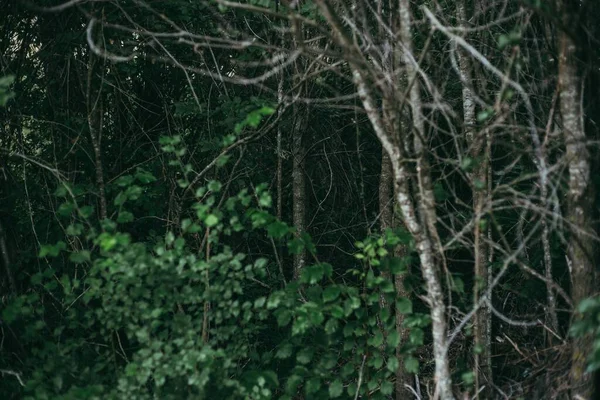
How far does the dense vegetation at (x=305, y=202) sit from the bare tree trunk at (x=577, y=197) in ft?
0.04

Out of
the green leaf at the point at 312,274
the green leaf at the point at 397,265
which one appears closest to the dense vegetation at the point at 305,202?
the green leaf at the point at 312,274

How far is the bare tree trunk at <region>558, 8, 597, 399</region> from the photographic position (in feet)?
14.2

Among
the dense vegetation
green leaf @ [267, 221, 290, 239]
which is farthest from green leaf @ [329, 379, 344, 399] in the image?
green leaf @ [267, 221, 290, 239]

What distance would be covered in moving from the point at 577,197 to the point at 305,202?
3270 millimetres

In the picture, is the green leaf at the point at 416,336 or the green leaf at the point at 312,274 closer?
the green leaf at the point at 416,336

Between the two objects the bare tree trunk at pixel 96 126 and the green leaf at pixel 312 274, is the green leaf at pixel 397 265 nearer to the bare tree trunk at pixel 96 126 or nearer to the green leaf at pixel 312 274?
the green leaf at pixel 312 274

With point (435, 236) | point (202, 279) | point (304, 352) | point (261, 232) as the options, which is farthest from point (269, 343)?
point (435, 236)

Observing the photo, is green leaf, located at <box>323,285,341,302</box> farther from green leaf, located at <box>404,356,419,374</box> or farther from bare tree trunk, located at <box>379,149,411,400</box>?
bare tree trunk, located at <box>379,149,411,400</box>

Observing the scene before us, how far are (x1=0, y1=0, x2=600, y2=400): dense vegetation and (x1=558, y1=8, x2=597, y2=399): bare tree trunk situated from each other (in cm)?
1

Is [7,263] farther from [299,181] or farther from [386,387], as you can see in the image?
[386,387]

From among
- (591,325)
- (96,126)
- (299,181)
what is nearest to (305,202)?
(299,181)

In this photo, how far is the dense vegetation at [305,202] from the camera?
4488mm

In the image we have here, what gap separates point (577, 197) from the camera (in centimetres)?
438

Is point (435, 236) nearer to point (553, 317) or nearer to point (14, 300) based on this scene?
point (553, 317)
